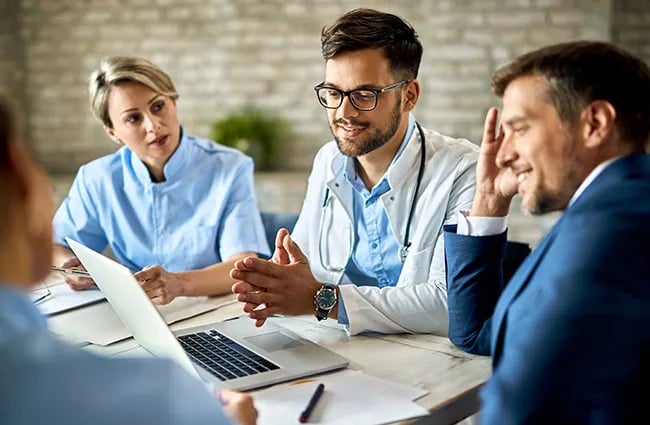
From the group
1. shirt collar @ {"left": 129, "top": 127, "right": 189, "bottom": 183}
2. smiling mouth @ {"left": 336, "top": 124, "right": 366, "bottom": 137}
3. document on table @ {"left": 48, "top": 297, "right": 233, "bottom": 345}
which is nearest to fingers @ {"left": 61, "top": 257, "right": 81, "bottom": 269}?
document on table @ {"left": 48, "top": 297, "right": 233, "bottom": 345}

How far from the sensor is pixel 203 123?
503cm

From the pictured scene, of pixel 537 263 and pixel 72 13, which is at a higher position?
pixel 72 13

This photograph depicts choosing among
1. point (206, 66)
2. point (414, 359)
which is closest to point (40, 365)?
point (414, 359)

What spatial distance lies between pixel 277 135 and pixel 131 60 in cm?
253

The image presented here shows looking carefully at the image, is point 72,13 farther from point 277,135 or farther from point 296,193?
point 296,193

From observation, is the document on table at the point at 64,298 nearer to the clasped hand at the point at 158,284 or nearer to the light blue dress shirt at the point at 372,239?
the clasped hand at the point at 158,284

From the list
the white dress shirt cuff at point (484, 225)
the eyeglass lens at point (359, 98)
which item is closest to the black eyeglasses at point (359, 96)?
the eyeglass lens at point (359, 98)

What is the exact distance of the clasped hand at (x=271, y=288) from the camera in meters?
1.70

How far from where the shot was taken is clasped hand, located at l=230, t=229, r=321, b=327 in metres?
1.70

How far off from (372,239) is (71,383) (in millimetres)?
1442

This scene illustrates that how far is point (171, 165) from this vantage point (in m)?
2.48

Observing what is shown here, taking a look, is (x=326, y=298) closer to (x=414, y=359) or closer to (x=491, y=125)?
(x=414, y=359)

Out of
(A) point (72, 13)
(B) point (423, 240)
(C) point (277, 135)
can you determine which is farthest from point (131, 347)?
(A) point (72, 13)

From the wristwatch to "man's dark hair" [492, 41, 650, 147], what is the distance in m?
0.68
